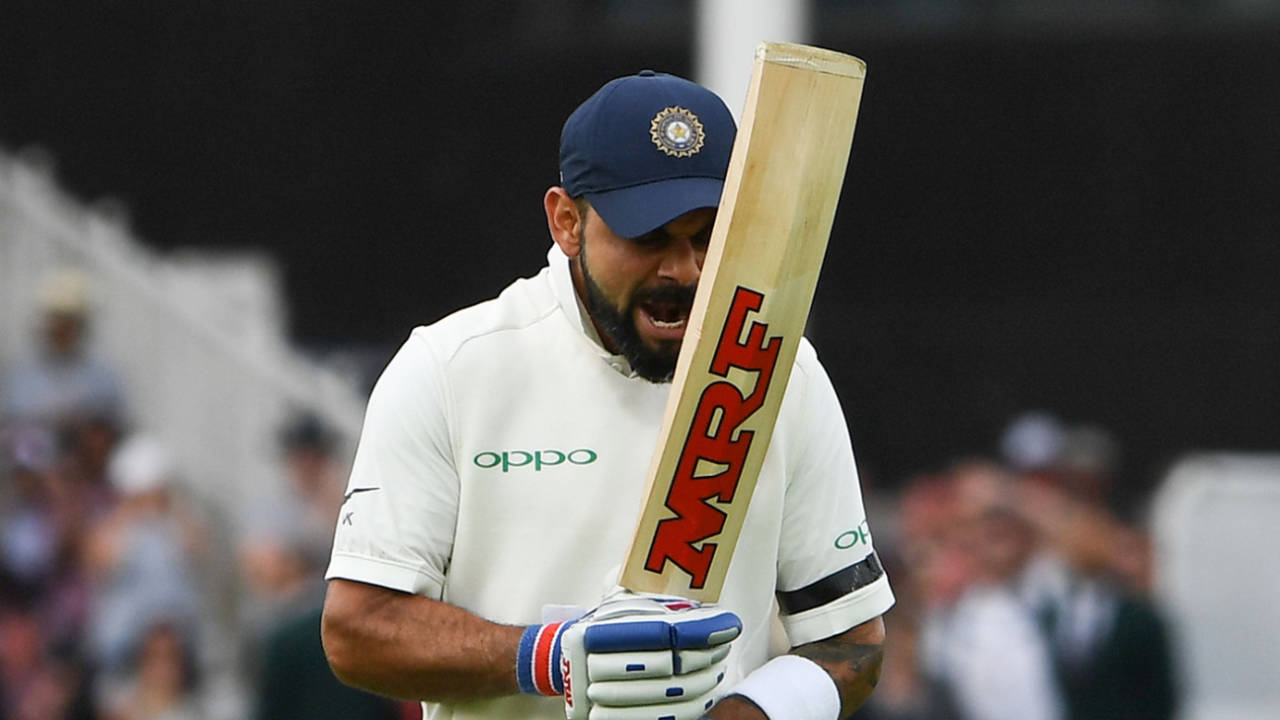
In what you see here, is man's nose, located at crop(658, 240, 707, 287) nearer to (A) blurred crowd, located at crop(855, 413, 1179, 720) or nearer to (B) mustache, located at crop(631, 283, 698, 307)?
(B) mustache, located at crop(631, 283, 698, 307)

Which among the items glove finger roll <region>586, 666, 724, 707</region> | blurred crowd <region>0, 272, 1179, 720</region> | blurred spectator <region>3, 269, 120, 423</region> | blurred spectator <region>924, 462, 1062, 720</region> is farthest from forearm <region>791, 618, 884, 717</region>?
blurred spectator <region>3, 269, 120, 423</region>

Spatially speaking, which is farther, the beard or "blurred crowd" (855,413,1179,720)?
"blurred crowd" (855,413,1179,720)

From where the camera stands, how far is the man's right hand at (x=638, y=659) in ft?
9.53

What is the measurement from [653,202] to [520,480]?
0.44 meters

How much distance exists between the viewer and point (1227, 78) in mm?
12852

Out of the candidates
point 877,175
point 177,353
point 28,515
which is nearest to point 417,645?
point 28,515

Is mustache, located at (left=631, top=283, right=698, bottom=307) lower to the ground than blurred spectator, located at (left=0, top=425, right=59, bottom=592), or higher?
higher

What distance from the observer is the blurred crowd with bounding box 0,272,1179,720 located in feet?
24.1

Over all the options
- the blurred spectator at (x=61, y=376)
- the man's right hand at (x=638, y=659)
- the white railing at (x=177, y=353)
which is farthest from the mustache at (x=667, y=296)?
the white railing at (x=177, y=353)

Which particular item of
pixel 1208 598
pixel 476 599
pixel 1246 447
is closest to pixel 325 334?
pixel 1246 447

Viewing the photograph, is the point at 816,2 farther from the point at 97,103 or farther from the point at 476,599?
the point at 476,599

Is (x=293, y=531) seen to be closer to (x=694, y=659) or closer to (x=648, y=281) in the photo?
(x=648, y=281)

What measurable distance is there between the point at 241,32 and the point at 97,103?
3.11 ft

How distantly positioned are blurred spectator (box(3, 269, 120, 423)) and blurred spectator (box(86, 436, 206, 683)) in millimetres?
784
